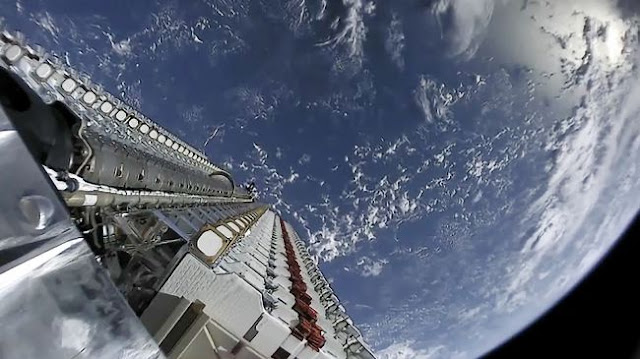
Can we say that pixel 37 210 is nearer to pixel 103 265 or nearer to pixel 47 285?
pixel 47 285

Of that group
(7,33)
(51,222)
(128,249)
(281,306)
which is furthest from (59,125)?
(7,33)

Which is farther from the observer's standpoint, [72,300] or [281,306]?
[281,306]

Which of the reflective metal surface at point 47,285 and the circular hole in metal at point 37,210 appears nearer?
the reflective metal surface at point 47,285

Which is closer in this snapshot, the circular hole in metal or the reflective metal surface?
the reflective metal surface

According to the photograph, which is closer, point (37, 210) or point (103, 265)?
point (37, 210)

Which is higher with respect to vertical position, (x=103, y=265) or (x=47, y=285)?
(x=47, y=285)

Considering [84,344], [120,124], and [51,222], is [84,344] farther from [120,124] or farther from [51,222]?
[120,124]

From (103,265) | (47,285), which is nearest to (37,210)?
(47,285)

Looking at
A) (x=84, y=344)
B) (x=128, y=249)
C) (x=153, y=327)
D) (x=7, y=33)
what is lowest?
(x=153, y=327)
